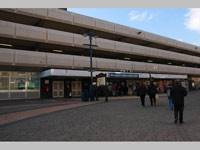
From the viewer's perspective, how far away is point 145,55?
28922 millimetres

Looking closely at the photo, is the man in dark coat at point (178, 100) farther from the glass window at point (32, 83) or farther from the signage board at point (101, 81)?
the glass window at point (32, 83)

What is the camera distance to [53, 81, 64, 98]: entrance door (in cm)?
2233

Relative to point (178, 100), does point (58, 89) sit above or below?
below

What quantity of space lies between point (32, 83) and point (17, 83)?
5.58 feet

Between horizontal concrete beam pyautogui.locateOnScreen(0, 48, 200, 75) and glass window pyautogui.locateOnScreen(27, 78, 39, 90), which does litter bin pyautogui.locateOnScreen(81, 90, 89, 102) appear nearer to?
horizontal concrete beam pyautogui.locateOnScreen(0, 48, 200, 75)

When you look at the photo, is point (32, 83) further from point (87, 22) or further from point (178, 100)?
point (178, 100)

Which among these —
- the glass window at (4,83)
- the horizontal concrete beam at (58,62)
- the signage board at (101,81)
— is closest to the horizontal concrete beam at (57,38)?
Answer: the horizontal concrete beam at (58,62)

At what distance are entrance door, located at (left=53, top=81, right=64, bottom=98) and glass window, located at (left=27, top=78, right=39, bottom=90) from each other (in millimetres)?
2255

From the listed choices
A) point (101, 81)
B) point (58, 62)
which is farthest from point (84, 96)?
point (58, 62)

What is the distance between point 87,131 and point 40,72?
18.4 m

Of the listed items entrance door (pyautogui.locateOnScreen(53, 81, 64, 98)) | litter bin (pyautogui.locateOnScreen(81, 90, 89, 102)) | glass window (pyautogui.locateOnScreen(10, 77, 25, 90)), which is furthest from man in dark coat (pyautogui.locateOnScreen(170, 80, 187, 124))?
glass window (pyautogui.locateOnScreen(10, 77, 25, 90))

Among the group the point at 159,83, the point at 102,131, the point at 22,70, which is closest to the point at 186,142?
the point at 102,131

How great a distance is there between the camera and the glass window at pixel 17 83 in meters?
19.6

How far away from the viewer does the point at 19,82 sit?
2009cm
